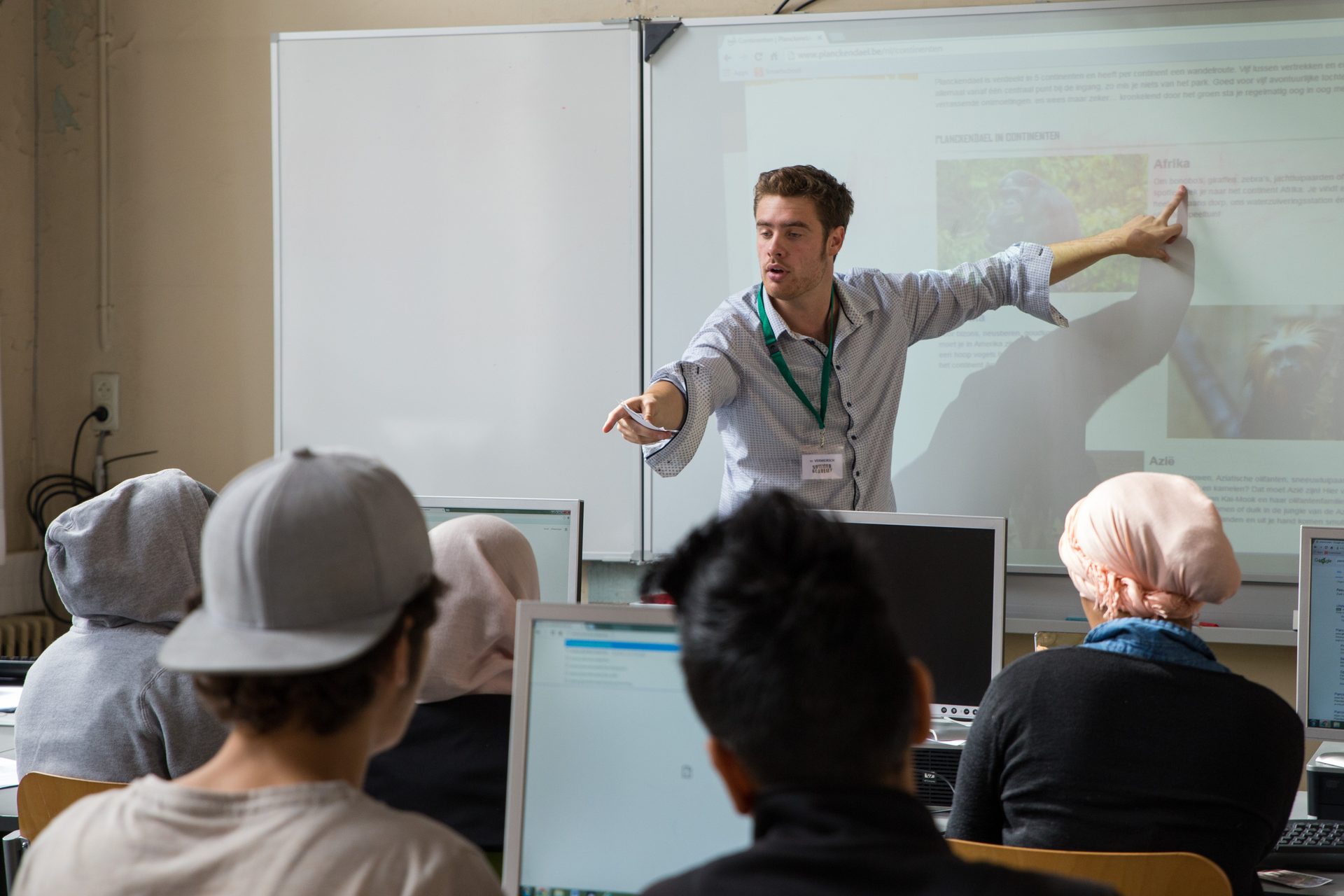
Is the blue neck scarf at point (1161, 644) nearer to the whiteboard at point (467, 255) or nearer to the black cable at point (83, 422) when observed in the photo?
the whiteboard at point (467, 255)

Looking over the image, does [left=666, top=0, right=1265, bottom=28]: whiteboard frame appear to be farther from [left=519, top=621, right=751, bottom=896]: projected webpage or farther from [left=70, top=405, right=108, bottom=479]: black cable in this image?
[left=519, top=621, right=751, bottom=896]: projected webpage

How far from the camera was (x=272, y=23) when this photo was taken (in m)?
3.75

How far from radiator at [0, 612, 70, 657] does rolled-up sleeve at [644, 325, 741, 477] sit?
2.24 m

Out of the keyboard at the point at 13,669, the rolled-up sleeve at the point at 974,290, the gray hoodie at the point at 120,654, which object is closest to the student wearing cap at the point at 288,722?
the gray hoodie at the point at 120,654

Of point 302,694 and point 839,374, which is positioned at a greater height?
point 839,374

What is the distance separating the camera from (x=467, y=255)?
11.6 feet

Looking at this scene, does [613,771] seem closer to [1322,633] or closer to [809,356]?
[1322,633]

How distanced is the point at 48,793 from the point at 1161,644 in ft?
4.87

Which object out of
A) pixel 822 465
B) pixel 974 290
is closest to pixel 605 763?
pixel 822 465

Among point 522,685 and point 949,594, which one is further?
point 949,594

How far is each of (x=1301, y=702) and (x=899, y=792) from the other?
1596 millimetres

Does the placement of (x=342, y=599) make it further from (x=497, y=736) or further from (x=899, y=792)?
(x=497, y=736)

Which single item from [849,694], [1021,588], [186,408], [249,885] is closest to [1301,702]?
[1021,588]

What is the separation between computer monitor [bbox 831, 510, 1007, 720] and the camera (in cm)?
202
